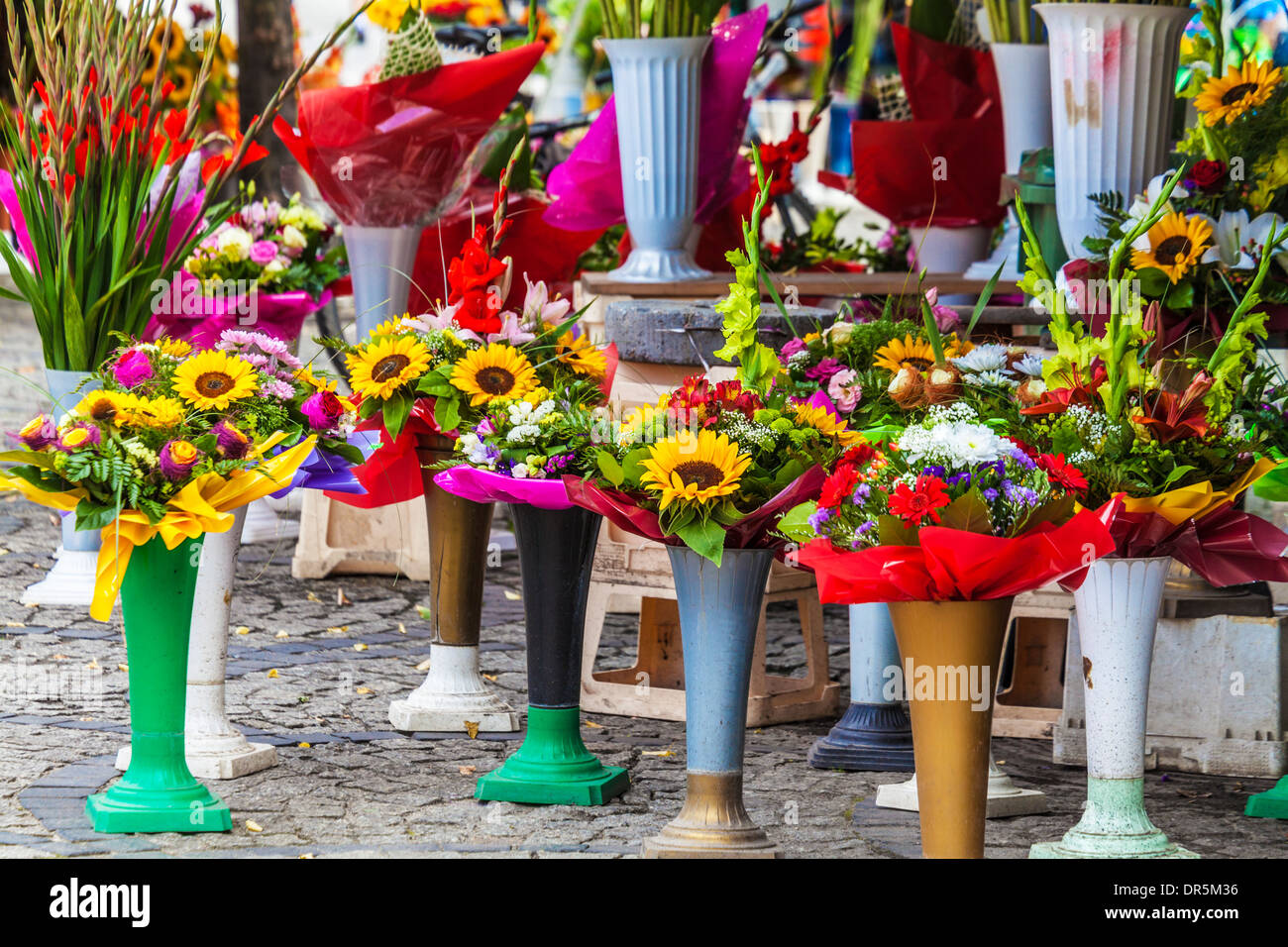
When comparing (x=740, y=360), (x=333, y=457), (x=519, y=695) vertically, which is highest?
(x=740, y=360)

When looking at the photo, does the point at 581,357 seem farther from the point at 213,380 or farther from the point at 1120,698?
the point at 1120,698

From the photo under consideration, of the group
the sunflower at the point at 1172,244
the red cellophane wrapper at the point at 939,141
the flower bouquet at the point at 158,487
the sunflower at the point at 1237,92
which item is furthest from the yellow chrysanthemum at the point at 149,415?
the red cellophane wrapper at the point at 939,141

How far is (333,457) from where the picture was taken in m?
3.60

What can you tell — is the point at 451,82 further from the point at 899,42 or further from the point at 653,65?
the point at 899,42

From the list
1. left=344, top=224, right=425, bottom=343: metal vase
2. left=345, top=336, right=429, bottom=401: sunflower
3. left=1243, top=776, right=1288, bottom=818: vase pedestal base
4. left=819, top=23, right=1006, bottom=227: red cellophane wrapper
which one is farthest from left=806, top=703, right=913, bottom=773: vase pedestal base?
left=819, top=23, right=1006, bottom=227: red cellophane wrapper

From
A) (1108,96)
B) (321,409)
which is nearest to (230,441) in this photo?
(321,409)

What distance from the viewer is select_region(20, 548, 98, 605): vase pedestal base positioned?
204 inches

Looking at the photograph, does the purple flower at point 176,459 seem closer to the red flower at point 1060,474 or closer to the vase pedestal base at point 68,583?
the red flower at point 1060,474

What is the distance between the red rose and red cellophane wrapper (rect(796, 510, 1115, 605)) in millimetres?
1330

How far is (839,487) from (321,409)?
1.17 metres

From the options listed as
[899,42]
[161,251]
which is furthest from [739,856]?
[899,42]
